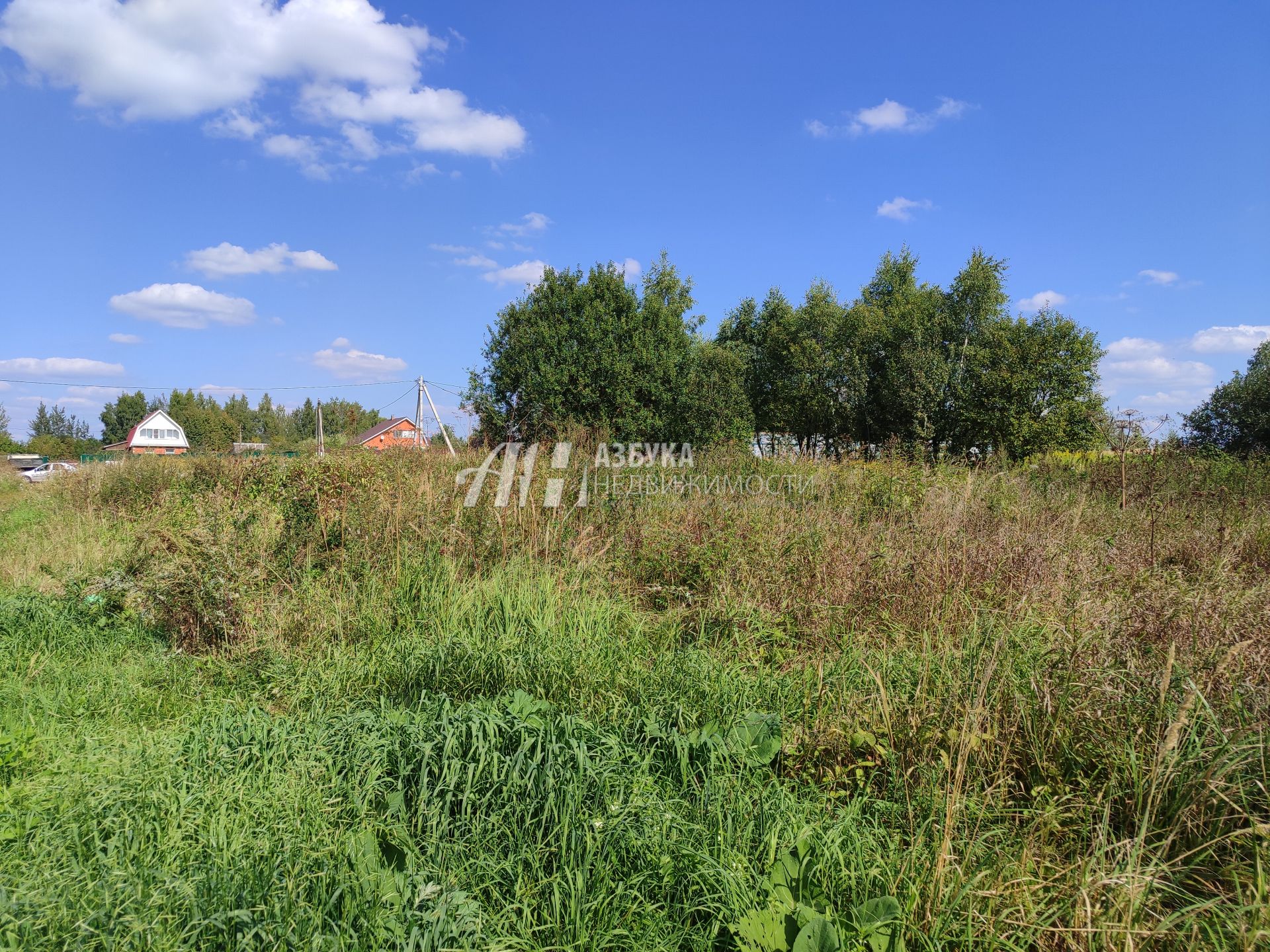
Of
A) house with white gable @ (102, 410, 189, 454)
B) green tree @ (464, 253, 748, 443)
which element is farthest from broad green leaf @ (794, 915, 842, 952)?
house with white gable @ (102, 410, 189, 454)

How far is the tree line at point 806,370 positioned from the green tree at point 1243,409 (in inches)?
178

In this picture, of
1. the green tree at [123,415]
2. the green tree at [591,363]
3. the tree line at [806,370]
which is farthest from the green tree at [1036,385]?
the green tree at [123,415]

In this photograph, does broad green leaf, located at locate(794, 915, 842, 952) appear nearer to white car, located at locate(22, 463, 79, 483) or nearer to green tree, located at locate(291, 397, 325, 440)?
white car, located at locate(22, 463, 79, 483)

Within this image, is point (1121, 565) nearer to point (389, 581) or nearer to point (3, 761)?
point (389, 581)

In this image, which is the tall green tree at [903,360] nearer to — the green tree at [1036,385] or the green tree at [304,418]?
the green tree at [1036,385]

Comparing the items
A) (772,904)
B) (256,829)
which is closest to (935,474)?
(772,904)

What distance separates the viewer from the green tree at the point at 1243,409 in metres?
19.4

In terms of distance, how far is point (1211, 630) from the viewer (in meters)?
2.64

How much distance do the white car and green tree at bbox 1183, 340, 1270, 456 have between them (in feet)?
95.4

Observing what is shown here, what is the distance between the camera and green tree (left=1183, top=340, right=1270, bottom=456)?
19422mm

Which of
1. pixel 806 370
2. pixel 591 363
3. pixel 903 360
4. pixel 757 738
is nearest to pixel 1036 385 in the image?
pixel 903 360

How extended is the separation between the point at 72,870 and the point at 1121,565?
5.38 m

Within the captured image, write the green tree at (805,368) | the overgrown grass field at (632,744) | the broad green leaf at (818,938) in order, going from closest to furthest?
1. the broad green leaf at (818,938)
2. the overgrown grass field at (632,744)
3. the green tree at (805,368)

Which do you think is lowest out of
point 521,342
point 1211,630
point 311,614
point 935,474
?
point 311,614
